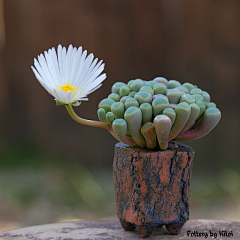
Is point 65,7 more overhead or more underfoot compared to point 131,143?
more overhead

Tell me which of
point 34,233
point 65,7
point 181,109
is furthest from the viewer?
point 65,7

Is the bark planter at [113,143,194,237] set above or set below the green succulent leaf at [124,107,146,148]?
below

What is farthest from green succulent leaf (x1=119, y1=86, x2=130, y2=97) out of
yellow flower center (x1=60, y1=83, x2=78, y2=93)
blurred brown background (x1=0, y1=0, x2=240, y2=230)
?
blurred brown background (x1=0, y1=0, x2=240, y2=230)

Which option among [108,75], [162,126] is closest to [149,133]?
[162,126]

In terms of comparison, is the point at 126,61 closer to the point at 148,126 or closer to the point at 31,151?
the point at 31,151

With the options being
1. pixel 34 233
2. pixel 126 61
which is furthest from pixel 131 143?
pixel 126 61

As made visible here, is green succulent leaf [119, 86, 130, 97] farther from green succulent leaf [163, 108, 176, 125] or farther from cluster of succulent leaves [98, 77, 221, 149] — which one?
green succulent leaf [163, 108, 176, 125]
